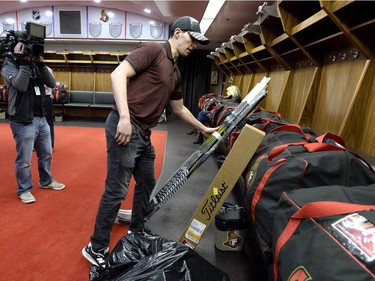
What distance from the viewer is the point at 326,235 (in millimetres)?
666

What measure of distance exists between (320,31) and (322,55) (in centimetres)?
23

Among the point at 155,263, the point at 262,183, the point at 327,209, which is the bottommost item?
the point at 155,263

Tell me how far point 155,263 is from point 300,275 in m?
0.57

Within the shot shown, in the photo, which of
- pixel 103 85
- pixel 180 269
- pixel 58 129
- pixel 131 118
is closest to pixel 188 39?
pixel 131 118

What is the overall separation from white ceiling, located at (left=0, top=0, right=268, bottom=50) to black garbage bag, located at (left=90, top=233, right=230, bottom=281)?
388 cm

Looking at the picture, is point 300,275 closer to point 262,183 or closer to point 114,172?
point 262,183

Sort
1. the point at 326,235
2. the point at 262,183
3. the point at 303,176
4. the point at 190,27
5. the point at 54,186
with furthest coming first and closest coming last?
1. the point at 54,186
2. the point at 190,27
3. the point at 262,183
4. the point at 303,176
5. the point at 326,235

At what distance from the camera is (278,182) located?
1.08 metres

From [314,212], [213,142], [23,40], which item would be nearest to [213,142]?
[213,142]

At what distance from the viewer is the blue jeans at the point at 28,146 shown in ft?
7.15

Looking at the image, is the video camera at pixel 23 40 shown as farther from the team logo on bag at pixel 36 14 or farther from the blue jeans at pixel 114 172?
the team logo on bag at pixel 36 14

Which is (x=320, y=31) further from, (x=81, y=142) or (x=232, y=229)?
(x=81, y=142)

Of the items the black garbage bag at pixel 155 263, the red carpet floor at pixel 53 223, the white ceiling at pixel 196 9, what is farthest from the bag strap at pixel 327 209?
the white ceiling at pixel 196 9

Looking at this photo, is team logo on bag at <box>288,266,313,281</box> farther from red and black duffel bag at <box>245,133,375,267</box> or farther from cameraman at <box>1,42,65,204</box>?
cameraman at <box>1,42,65,204</box>
